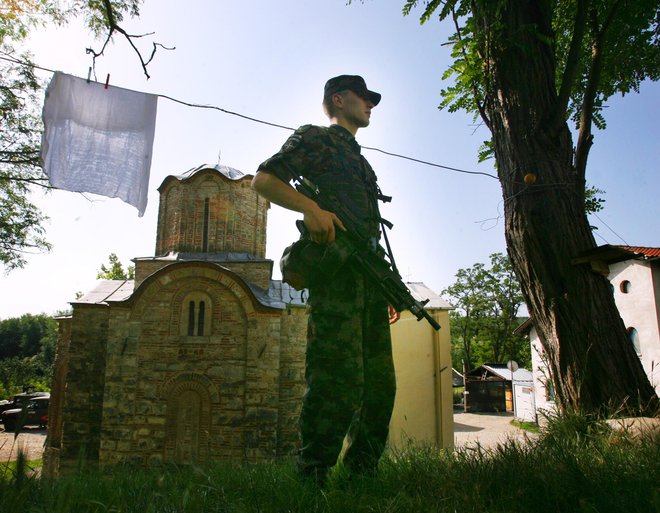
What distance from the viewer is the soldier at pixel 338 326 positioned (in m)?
2.37

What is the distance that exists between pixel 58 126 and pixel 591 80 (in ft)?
18.9

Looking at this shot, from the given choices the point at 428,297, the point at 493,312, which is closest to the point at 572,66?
the point at 428,297

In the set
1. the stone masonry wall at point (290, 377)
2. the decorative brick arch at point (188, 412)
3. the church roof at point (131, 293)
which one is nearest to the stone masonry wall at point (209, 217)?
the church roof at point (131, 293)

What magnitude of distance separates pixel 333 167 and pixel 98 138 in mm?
4100

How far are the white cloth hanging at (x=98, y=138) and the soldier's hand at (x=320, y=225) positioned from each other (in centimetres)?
400

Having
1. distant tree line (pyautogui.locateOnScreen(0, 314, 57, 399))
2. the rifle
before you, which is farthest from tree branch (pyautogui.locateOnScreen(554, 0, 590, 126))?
distant tree line (pyautogui.locateOnScreen(0, 314, 57, 399))

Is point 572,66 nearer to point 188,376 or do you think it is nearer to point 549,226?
point 549,226

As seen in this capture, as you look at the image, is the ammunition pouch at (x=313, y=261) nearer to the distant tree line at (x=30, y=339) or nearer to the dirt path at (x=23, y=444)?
the dirt path at (x=23, y=444)

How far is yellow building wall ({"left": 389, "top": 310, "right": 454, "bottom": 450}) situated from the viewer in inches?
527

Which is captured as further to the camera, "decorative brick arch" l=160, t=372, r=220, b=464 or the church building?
"decorative brick arch" l=160, t=372, r=220, b=464

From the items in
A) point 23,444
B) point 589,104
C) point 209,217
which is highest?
point 209,217

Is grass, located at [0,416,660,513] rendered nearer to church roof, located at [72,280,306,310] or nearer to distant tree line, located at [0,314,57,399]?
church roof, located at [72,280,306,310]

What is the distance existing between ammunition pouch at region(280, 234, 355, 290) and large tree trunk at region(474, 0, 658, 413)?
5.32 feet

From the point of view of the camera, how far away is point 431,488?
186cm
